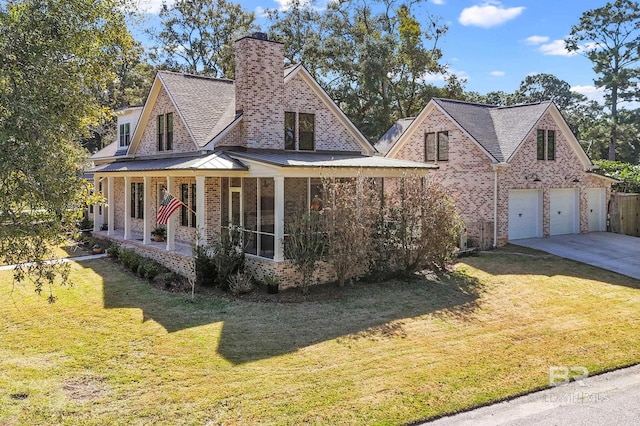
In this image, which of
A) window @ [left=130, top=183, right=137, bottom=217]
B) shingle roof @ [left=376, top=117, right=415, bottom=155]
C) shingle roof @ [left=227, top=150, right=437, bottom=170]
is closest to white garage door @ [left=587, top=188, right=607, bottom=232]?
shingle roof @ [left=376, top=117, right=415, bottom=155]

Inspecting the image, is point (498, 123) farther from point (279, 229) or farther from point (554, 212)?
point (279, 229)

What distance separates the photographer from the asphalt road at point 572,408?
716 centimetres

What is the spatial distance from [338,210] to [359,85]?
24.8 m

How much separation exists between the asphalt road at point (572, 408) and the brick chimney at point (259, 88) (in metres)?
13.0

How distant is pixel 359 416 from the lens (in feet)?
23.4

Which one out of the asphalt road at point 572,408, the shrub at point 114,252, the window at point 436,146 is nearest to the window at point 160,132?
the shrub at point 114,252

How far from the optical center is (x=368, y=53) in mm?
34875

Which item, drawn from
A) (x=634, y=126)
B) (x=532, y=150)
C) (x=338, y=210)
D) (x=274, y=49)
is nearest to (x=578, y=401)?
(x=338, y=210)

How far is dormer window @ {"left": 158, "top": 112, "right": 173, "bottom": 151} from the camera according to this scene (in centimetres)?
2080

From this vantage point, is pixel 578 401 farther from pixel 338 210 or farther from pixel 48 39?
pixel 48 39

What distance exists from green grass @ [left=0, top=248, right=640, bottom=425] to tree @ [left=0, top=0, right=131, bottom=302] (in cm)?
224

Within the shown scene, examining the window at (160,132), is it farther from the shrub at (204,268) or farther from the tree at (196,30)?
the tree at (196,30)

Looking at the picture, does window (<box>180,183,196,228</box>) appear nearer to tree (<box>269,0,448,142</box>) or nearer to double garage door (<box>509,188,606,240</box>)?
double garage door (<box>509,188,606,240</box>)

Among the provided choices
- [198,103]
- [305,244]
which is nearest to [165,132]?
[198,103]
